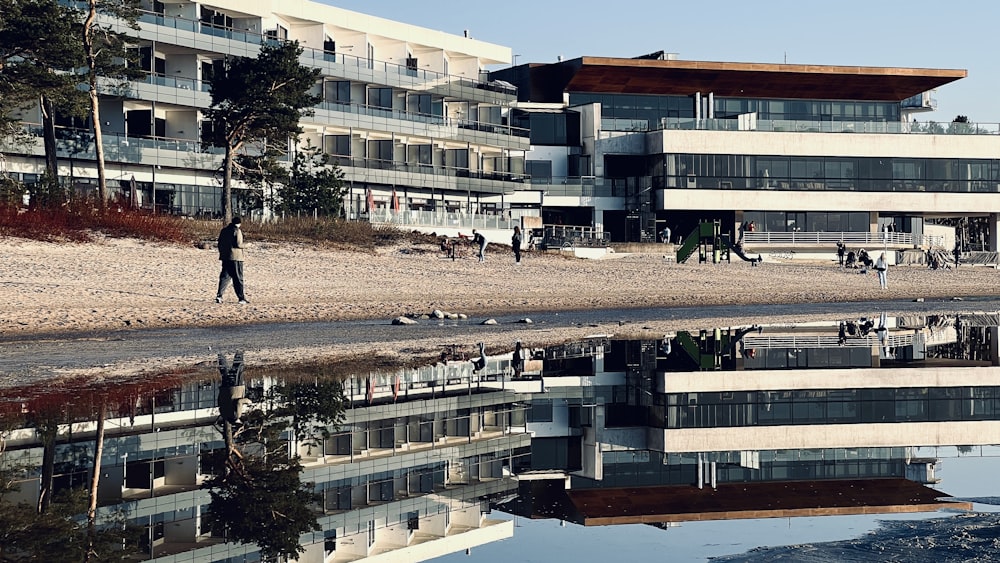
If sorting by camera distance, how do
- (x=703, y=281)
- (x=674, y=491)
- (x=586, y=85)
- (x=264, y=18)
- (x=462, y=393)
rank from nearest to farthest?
(x=674, y=491), (x=462, y=393), (x=703, y=281), (x=264, y=18), (x=586, y=85)

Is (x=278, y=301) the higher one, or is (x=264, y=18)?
(x=264, y=18)

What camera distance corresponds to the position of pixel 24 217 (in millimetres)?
38500

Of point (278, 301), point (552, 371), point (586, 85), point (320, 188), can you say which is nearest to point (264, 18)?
point (320, 188)

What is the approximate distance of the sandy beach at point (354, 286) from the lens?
27000 mm

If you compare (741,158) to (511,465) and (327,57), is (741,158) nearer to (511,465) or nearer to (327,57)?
(327,57)

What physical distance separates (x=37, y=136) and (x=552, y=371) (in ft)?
144

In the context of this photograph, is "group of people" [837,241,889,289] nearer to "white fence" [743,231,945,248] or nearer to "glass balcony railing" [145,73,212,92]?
"white fence" [743,231,945,248]

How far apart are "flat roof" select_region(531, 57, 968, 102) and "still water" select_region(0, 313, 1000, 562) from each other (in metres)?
65.4

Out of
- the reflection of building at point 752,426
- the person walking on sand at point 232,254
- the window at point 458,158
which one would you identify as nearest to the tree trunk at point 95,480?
the reflection of building at point 752,426

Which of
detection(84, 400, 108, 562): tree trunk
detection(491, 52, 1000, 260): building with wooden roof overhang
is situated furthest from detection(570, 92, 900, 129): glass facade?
detection(84, 400, 108, 562): tree trunk

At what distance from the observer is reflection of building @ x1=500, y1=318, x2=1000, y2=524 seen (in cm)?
921

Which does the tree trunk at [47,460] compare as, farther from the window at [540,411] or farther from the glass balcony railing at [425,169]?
the glass balcony railing at [425,169]

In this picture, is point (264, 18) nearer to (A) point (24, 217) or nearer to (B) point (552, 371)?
(A) point (24, 217)

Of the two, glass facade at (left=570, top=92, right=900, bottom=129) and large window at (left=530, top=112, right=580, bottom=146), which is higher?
glass facade at (left=570, top=92, right=900, bottom=129)
